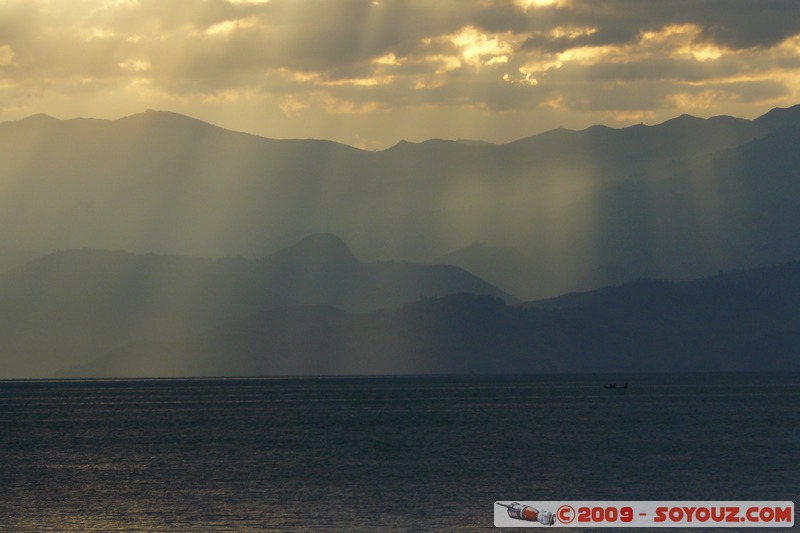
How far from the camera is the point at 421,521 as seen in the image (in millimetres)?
79625

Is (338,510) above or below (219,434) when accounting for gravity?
below

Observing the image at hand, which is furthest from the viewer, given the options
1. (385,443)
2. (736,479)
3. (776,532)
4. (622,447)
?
(385,443)

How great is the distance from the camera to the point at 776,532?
74.9 meters

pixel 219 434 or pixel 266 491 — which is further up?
pixel 219 434

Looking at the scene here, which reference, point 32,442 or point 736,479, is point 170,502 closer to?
point 736,479

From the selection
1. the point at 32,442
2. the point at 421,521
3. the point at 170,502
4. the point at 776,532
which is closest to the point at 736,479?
the point at 776,532

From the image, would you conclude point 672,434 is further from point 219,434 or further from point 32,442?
point 32,442

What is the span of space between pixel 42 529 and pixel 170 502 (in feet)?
40.7

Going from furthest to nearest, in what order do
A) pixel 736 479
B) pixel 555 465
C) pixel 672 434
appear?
1. pixel 672 434
2. pixel 555 465
3. pixel 736 479

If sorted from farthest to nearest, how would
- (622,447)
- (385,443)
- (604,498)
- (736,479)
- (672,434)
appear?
(672,434) → (385,443) → (622,447) → (736,479) → (604,498)

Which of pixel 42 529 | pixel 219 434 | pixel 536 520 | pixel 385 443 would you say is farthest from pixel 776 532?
pixel 219 434

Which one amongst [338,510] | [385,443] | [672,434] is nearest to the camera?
[338,510]

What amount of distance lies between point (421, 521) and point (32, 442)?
89.7 meters

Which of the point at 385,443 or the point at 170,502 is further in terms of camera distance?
the point at 385,443
